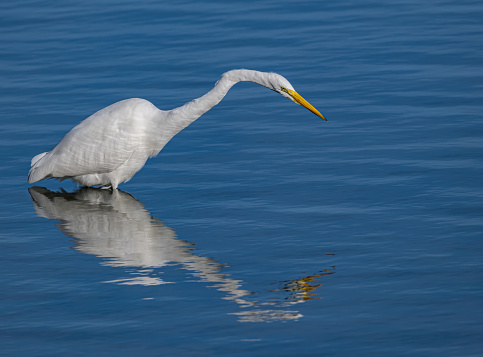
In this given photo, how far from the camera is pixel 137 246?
34.2 feet

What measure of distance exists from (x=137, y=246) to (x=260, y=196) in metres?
1.84

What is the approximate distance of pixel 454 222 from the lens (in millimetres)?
10539

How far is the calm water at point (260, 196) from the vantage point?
27.9 ft

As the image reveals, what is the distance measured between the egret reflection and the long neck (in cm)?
113

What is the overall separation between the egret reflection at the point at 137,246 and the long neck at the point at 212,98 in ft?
3.71

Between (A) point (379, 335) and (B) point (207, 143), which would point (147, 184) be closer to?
(B) point (207, 143)

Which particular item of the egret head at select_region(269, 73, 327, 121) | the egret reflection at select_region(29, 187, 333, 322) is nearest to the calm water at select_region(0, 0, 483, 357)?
the egret reflection at select_region(29, 187, 333, 322)

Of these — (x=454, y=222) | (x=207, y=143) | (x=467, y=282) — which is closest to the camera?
(x=467, y=282)

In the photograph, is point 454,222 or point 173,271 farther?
point 454,222

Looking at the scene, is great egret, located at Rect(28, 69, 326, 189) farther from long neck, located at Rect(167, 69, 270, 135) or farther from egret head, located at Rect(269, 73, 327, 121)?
egret head, located at Rect(269, 73, 327, 121)

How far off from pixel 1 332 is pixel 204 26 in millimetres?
11415

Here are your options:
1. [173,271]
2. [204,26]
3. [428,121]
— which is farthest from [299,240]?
[204,26]

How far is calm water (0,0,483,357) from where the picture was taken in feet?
27.9

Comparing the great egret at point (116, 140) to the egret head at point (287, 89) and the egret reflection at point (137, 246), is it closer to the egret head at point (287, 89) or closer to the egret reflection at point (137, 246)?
the egret reflection at point (137, 246)
